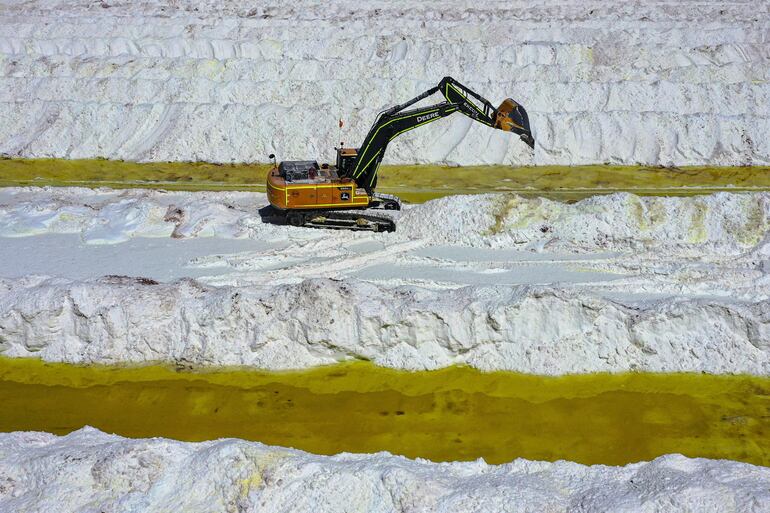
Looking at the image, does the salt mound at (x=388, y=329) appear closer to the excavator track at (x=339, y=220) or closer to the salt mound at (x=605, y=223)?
the salt mound at (x=605, y=223)

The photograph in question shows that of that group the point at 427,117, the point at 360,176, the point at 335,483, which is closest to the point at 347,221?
the point at 360,176

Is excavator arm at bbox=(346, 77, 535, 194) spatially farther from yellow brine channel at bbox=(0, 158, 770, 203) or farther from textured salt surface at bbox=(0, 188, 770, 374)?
yellow brine channel at bbox=(0, 158, 770, 203)

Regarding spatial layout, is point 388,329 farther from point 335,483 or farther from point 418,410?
point 335,483

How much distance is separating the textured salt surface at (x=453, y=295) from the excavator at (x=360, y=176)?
1.47 ft

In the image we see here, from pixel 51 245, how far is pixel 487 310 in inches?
382

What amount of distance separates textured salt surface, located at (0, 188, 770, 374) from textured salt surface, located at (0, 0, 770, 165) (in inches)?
256

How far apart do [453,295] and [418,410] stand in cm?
258

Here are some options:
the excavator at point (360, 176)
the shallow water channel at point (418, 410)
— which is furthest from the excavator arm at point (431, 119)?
the shallow water channel at point (418, 410)

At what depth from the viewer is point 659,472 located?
9.75 metres

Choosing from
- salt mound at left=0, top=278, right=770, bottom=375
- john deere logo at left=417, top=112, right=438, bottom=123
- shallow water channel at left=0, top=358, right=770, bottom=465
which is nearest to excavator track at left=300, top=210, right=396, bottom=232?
john deere logo at left=417, top=112, right=438, bottom=123

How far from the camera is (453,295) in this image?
1405 cm

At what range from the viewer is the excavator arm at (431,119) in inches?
688

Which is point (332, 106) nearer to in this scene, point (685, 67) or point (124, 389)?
point (685, 67)

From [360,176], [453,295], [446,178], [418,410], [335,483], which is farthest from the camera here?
[446,178]
